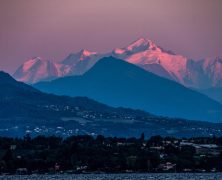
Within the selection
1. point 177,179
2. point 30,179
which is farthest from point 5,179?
point 177,179

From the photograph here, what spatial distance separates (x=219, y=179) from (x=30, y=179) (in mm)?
35743

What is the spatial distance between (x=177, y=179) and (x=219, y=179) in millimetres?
7777

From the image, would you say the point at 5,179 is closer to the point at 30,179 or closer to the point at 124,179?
the point at 30,179

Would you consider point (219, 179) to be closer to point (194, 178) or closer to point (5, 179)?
point (194, 178)

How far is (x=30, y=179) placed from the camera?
193m

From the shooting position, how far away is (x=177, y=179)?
182 meters

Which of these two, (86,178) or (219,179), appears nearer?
(219,179)

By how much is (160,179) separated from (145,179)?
2940 mm

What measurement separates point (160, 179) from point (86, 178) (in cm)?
1684

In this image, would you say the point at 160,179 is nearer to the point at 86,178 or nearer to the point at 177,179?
the point at 177,179

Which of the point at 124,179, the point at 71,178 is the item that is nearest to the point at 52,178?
the point at 71,178


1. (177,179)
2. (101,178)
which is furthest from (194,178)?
(101,178)

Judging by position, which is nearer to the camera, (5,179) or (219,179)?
(219,179)

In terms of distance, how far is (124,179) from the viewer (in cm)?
18525
